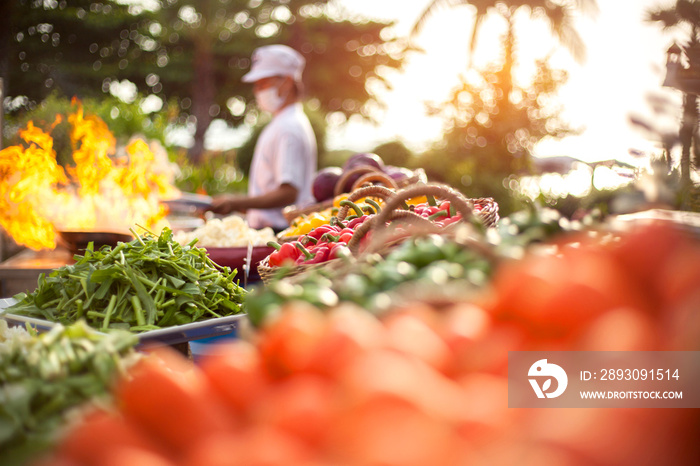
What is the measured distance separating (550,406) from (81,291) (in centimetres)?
188

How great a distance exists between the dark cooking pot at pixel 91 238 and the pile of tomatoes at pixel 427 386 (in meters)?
2.35

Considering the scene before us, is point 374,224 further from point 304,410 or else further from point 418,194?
point 304,410

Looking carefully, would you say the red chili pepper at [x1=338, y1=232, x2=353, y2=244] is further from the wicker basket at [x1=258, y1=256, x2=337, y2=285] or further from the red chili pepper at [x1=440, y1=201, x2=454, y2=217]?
the red chili pepper at [x1=440, y1=201, x2=454, y2=217]

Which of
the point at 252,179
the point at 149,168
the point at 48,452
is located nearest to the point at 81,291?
the point at 48,452

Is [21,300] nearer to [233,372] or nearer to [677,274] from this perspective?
[233,372]

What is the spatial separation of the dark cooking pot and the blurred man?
1.56 m

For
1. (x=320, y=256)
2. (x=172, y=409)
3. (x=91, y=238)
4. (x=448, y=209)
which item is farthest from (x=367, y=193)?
(x=172, y=409)

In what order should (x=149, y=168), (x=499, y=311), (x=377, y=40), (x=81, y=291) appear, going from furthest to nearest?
(x=377, y=40) → (x=149, y=168) → (x=81, y=291) → (x=499, y=311)

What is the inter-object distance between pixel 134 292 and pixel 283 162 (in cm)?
299

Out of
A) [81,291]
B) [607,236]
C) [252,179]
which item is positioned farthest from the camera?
[252,179]

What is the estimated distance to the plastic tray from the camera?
70.3 inches

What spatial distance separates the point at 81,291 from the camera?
2.12 metres

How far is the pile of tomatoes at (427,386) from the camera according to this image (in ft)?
2.44

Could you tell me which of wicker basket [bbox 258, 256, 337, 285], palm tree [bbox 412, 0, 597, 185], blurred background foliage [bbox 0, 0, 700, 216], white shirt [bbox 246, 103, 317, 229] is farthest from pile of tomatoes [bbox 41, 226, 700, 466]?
palm tree [bbox 412, 0, 597, 185]
